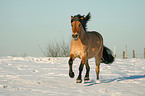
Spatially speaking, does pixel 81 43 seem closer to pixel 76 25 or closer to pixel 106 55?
pixel 76 25

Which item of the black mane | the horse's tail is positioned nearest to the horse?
the black mane

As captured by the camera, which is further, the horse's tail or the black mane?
the horse's tail

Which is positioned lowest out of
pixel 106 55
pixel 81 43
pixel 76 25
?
pixel 106 55

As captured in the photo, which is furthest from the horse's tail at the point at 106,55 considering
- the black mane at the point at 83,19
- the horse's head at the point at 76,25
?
the horse's head at the point at 76,25

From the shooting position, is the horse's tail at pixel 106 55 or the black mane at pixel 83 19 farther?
the horse's tail at pixel 106 55

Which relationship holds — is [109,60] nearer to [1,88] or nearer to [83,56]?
[83,56]

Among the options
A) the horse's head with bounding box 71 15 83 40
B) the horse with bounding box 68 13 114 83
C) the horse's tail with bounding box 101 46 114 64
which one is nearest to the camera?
the horse's head with bounding box 71 15 83 40

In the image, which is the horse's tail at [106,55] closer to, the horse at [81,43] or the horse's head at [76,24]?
the horse at [81,43]

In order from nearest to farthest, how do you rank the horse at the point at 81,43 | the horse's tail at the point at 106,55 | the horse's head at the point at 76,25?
the horse's head at the point at 76,25, the horse at the point at 81,43, the horse's tail at the point at 106,55

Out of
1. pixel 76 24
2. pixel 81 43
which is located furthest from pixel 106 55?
pixel 76 24

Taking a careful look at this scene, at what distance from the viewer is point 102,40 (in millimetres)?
7211

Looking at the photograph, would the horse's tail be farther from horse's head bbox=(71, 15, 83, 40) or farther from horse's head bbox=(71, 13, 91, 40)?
horse's head bbox=(71, 15, 83, 40)

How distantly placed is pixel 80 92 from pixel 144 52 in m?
25.4

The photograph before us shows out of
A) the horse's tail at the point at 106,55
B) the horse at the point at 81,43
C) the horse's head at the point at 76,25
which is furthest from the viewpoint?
the horse's tail at the point at 106,55
